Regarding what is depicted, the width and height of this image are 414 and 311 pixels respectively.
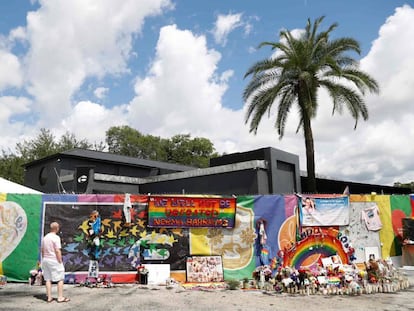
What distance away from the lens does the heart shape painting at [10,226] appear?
9000 millimetres

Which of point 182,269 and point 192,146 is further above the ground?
point 192,146

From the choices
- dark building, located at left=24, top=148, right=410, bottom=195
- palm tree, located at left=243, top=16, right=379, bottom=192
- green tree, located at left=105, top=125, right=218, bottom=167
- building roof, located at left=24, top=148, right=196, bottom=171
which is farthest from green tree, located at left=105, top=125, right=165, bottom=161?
palm tree, located at left=243, top=16, right=379, bottom=192

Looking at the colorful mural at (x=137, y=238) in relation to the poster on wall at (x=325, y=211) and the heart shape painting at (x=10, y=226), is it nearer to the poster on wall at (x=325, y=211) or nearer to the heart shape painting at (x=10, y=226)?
the heart shape painting at (x=10, y=226)

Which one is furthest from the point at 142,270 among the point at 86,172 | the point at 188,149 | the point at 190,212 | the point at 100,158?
the point at 188,149

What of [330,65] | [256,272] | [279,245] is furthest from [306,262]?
[330,65]

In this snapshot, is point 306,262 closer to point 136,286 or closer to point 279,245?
point 279,245

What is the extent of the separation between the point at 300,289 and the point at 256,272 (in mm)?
1241

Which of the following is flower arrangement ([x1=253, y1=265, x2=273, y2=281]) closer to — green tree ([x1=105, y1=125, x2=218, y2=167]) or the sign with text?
the sign with text

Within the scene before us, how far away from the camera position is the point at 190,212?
933cm

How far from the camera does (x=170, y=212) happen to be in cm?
924

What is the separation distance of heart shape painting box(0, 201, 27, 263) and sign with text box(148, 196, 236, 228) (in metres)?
3.25

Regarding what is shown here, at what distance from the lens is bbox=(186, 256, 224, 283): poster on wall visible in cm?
898

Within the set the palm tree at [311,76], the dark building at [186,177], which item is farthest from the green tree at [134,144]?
the palm tree at [311,76]

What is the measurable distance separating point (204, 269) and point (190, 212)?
147cm
